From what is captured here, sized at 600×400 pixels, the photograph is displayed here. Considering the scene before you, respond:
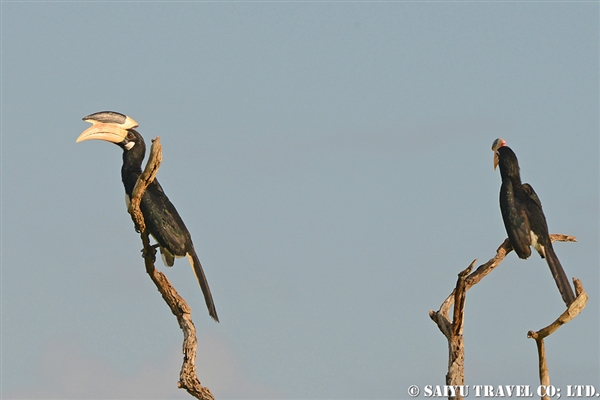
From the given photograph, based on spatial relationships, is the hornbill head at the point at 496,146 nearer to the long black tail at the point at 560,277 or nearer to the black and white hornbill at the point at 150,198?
the long black tail at the point at 560,277

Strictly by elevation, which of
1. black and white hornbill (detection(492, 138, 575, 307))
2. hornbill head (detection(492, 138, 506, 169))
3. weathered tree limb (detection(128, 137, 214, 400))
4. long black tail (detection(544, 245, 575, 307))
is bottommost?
weathered tree limb (detection(128, 137, 214, 400))

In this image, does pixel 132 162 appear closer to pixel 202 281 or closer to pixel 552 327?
pixel 202 281

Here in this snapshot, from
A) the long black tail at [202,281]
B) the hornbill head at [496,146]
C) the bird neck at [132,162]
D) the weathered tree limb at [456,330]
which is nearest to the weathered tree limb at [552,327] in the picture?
the weathered tree limb at [456,330]

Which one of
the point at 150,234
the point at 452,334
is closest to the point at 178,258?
the point at 150,234

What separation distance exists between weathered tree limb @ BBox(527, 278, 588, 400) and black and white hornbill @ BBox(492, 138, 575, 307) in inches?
9.8

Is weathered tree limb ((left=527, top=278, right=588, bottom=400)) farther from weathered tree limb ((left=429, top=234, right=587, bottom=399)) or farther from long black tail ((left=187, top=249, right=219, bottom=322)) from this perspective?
long black tail ((left=187, top=249, right=219, bottom=322))

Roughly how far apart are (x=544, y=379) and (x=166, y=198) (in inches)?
175

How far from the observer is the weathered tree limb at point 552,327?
38.3ft

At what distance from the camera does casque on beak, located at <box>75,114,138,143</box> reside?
12.9 meters

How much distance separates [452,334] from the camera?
1160 cm

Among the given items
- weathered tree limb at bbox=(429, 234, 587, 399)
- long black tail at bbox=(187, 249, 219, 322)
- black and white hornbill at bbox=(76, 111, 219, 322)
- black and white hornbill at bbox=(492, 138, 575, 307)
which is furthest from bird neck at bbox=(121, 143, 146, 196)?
black and white hornbill at bbox=(492, 138, 575, 307)

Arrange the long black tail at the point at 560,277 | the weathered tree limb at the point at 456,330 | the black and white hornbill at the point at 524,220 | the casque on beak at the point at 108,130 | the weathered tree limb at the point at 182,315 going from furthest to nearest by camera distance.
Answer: the casque on beak at the point at 108,130, the black and white hornbill at the point at 524,220, the long black tail at the point at 560,277, the weathered tree limb at the point at 182,315, the weathered tree limb at the point at 456,330

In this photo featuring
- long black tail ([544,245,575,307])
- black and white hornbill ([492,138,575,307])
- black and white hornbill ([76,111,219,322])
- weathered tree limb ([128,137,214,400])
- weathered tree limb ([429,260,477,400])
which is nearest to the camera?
weathered tree limb ([429,260,477,400])

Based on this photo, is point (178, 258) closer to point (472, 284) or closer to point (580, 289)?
point (472, 284)
